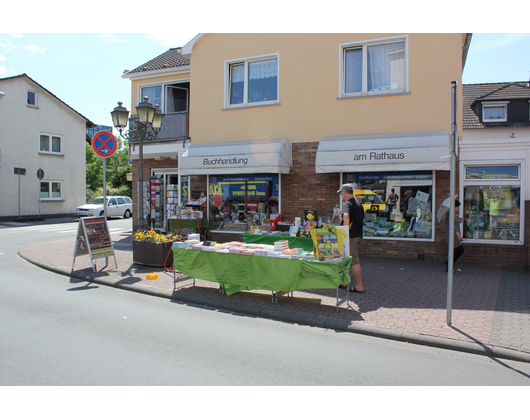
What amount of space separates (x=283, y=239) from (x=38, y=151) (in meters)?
23.1

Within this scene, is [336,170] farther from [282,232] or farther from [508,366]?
[508,366]

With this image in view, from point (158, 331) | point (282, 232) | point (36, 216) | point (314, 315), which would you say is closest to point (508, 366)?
point (314, 315)

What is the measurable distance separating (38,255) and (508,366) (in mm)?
11501

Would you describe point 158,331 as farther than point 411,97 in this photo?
No

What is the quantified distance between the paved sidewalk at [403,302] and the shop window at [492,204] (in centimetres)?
109

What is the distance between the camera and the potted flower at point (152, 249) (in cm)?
919

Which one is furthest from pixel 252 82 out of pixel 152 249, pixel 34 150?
pixel 34 150

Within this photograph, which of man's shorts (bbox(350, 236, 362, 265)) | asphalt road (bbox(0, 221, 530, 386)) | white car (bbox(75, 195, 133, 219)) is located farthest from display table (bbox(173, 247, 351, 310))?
white car (bbox(75, 195, 133, 219))

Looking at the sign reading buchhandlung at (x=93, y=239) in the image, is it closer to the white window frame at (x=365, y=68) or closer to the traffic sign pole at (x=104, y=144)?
the traffic sign pole at (x=104, y=144)

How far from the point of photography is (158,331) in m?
5.19

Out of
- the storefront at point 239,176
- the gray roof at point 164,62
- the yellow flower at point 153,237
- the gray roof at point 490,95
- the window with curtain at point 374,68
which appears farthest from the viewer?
the gray roof at point 490,95

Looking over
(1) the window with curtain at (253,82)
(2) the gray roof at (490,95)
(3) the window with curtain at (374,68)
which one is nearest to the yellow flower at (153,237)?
(1) the window with curtain at (253,82)

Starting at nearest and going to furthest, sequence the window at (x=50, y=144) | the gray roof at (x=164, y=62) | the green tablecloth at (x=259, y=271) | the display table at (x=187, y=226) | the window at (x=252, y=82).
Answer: the green tablecloth at (x=259, y=271) → the display table at (x=187, y=226) → the window at (x=252, y=82) → the gray roof at (x=164, y=62) → the window at (x=50, y=144)

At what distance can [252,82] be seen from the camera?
12.2 m
